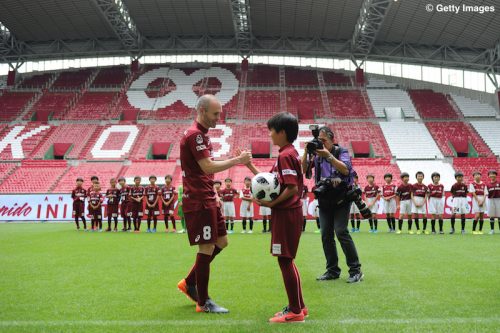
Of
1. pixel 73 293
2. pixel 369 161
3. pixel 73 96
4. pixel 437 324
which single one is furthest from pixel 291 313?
pixel 73 96

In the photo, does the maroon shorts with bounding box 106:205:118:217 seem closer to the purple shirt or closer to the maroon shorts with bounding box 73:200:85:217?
the maroon shorts with bounding box 73:200:85:217

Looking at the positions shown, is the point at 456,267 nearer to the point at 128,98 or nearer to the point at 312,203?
the point at 312,203

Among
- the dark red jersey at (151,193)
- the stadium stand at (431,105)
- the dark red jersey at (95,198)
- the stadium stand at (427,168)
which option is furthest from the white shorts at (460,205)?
the stadium stand at (431,105)

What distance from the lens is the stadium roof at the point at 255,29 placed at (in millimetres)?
30969

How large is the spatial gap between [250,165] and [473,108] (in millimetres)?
36877

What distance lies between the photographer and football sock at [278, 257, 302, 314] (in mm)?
3832

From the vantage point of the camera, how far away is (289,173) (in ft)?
12.9

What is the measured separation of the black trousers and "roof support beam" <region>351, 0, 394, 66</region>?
80.9 feet

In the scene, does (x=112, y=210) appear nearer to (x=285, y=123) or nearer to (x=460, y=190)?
(x=460, y=190)

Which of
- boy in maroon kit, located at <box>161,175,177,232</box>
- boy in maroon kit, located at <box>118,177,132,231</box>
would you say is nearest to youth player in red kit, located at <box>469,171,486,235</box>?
boy in maroon kit, located at <box>161,175,177,232</box>

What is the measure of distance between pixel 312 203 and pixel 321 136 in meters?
14.9

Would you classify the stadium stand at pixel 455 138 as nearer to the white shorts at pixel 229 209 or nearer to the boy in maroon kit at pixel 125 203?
the white shorts at pixel 229 209

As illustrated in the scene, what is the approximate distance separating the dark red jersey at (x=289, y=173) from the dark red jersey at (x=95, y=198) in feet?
45.9

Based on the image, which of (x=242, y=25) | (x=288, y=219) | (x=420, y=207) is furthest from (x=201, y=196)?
(x=242, y=25)
